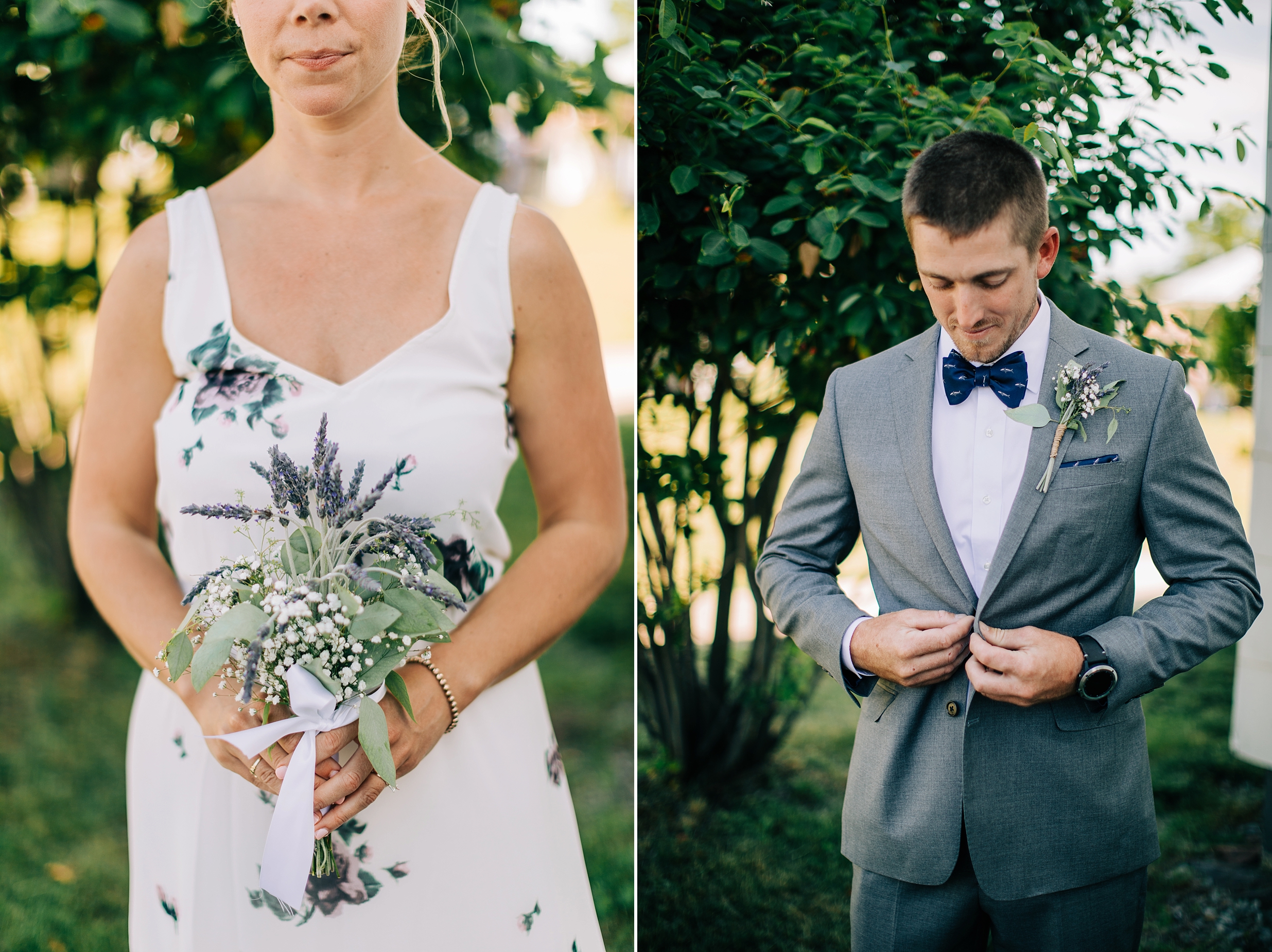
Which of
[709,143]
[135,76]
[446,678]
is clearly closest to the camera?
[446,678]

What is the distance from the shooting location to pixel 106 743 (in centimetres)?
440

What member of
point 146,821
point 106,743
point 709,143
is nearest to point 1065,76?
point 709,143

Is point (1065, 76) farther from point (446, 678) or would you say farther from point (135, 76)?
point (135, 76)

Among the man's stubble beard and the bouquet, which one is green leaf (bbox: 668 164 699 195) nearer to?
the man's stubble beard

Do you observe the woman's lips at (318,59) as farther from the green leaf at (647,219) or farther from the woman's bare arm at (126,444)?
the green leaf at (647,219)

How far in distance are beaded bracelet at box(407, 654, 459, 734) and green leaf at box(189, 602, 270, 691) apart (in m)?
0.33

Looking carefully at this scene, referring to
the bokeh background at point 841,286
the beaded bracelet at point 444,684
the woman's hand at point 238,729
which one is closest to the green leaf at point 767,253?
the bokeh background at point 841,286

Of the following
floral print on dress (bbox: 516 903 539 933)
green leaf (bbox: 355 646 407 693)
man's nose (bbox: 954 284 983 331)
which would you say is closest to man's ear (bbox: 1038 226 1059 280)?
man's nose (bbox: 954 284 983 331)

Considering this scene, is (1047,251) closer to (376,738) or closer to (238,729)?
(376,738)

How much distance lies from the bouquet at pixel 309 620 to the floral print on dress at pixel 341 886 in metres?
0.22

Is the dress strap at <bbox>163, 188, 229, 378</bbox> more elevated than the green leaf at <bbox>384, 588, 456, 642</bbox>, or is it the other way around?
the dress strap at <bbox>163, 188, 229, 378</bbox>

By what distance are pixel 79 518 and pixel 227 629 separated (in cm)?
62

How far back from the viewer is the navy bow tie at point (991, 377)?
1.60 meters

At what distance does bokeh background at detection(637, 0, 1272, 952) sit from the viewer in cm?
191
